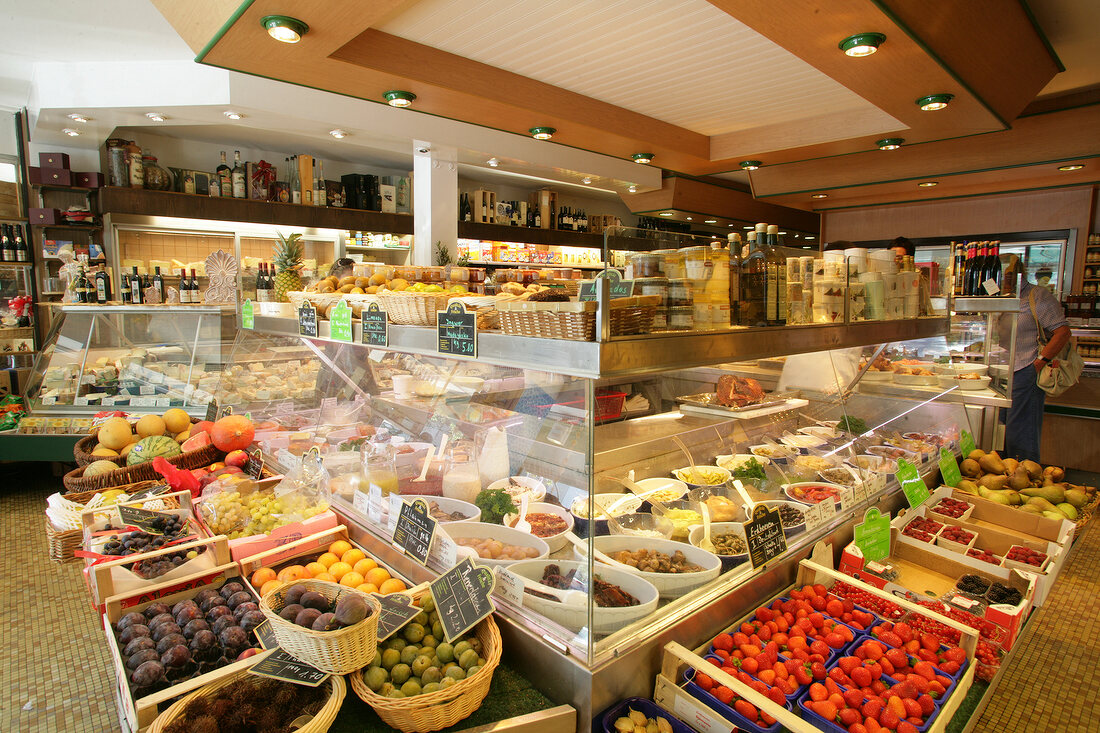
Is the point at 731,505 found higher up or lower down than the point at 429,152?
lower down

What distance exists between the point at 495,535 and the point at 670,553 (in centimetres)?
60

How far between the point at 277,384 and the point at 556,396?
9.35 feet

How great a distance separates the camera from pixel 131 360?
192 inches

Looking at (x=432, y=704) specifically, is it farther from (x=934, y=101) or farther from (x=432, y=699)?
(x=934, y=101)

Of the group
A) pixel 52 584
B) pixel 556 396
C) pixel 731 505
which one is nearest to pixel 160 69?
pixel 52 584

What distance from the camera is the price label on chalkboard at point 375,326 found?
7.51ft

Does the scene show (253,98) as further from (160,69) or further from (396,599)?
(396,599)

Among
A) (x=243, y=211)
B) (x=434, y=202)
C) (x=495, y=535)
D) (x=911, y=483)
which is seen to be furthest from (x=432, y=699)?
(x=243, y=211)

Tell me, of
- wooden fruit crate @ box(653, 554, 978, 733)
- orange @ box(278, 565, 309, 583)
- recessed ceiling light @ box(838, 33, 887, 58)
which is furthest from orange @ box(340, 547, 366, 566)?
recessed ceiling light @ box(838, 33, 887, 58)

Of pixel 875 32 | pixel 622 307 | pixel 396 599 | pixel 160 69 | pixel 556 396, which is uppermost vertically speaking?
pixel 160 69

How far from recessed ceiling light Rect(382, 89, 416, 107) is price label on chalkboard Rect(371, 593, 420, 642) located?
9.11 ft

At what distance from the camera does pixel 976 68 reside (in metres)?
3.11

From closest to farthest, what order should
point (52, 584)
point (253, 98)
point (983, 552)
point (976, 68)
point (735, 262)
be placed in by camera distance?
1. point (735, 262)
2. point (983, 552)
3. point (976, 68)
4. point (52, 584)
5. point (253, 98)

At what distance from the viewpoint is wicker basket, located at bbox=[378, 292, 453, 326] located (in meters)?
2.07
